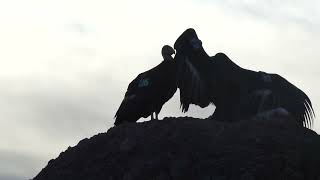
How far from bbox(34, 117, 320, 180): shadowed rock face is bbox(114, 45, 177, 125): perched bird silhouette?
3.54m

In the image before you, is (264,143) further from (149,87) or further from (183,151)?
(149,87)

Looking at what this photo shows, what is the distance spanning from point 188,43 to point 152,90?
2091mm

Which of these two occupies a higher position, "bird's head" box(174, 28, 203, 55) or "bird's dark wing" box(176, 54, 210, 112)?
"bird's head" box(174, 28, 203, 55)

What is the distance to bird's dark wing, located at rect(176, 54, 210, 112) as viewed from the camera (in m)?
22.0

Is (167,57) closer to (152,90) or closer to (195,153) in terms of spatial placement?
(152,90)

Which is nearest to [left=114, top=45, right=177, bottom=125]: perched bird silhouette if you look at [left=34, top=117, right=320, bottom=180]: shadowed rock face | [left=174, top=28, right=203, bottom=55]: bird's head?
[left=174, top=28, right=203, bottom=55]: bird's head

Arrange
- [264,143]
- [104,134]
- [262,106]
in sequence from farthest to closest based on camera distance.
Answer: [262,106]
[104,134]
[264,143]

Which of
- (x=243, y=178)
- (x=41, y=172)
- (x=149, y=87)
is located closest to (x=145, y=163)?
(x=243, y=178)

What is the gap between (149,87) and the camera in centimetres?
2375

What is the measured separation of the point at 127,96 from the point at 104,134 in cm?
435

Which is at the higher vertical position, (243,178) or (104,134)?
(104,134)

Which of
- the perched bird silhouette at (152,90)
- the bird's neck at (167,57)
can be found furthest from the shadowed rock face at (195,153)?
the bird's neck at (167,57)

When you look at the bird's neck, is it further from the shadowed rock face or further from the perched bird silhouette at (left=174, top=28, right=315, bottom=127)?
the shadowed rock face

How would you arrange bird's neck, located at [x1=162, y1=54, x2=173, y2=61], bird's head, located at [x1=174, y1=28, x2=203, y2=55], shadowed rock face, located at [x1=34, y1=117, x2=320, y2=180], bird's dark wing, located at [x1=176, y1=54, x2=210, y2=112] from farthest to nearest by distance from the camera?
1. bird's neck, located at [x1=162, y1=54, x2=173, y2=61]
2. bird's head, located at [x1=174, y1=28, x2=203, y2=55]
3. bird's dark wing, located at [x1=176, y1=54, x2=210, y2=112]
4. shadowed rock face, located at [x1=34, y1=117, x2=320, y2=180]
